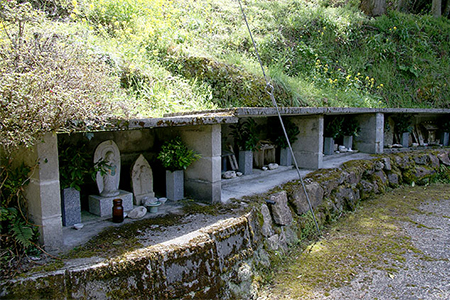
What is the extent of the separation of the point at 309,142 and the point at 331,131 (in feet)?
5.43

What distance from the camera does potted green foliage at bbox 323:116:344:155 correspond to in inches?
342

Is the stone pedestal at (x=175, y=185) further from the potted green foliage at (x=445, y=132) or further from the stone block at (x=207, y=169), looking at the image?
the potted green foliage at (x=445, y=132)

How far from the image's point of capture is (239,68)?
7.84 meters

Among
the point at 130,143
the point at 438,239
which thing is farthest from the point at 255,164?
the point at 438,239

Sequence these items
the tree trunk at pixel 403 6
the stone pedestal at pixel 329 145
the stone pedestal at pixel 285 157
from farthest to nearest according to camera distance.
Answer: the tree trunk at pixel 403 6 → the stone pedestal at pixel 329 145 → the stone pedestal at pixel 285 157

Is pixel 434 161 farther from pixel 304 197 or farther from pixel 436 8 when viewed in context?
pixel 436 8

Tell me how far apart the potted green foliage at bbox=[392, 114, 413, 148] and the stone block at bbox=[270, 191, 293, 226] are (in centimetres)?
699

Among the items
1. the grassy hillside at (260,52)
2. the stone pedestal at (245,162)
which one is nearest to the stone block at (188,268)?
the grassy hillside at (260,52)

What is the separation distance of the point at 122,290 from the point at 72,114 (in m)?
1.58

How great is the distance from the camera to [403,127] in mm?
10578

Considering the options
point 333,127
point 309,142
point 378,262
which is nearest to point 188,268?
point 378,262

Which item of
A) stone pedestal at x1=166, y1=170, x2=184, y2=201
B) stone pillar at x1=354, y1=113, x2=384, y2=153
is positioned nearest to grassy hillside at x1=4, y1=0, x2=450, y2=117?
stone pillar at x1=354, y1=113, x2=384, y2=153

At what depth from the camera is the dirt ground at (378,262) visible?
4.06 metres

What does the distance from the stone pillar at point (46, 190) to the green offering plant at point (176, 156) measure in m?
1.79
